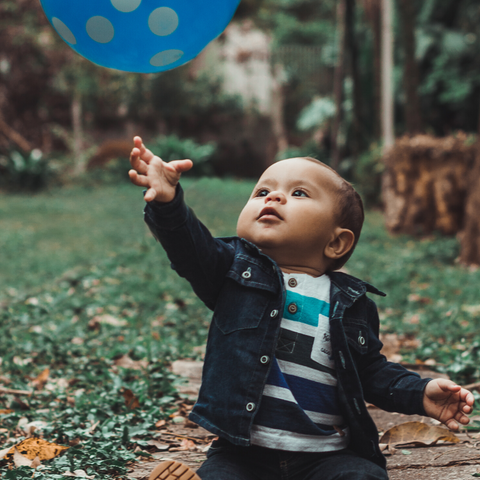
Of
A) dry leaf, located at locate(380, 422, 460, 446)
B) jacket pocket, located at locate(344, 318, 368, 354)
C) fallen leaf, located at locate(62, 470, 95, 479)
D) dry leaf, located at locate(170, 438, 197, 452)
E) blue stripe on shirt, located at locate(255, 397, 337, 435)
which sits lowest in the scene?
dry leaf, located at locate(170, 438, 197, 452)

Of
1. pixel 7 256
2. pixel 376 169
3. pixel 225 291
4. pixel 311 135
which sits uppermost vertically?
pixel 311 135

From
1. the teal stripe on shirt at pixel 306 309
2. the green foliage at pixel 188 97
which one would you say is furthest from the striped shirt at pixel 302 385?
the green foliage at pixel 188 97

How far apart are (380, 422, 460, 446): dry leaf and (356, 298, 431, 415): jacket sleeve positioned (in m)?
0.43

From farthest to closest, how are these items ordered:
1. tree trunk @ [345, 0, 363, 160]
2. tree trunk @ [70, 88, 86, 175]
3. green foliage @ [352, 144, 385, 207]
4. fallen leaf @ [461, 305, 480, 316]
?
1. tree trunk @ [70, 88, 86, 175]
2. green foliage @ [352, 144, 385, 207]
3. tree trunk @ [345, 0, 363, 160]
4. fallen leaf @ [461, 305, 480, 316]

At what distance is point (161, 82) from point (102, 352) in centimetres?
1420

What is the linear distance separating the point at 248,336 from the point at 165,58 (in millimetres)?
921

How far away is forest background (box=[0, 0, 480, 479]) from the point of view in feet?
8.77

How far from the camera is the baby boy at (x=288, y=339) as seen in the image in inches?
64.0

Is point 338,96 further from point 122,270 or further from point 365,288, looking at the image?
point 365,288

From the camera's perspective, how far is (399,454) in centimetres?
212

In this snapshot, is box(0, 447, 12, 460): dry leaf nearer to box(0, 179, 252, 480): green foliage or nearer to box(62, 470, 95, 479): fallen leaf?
box(0, 179, 252, 480): green foliage

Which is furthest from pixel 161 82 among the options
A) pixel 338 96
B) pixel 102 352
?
pixel 102 352

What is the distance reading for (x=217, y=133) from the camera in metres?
16.8

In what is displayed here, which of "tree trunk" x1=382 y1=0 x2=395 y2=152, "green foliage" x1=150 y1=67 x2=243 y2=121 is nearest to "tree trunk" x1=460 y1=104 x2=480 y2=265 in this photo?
"tree trunk" x1=382 y1=0 x2=395 y2=152
